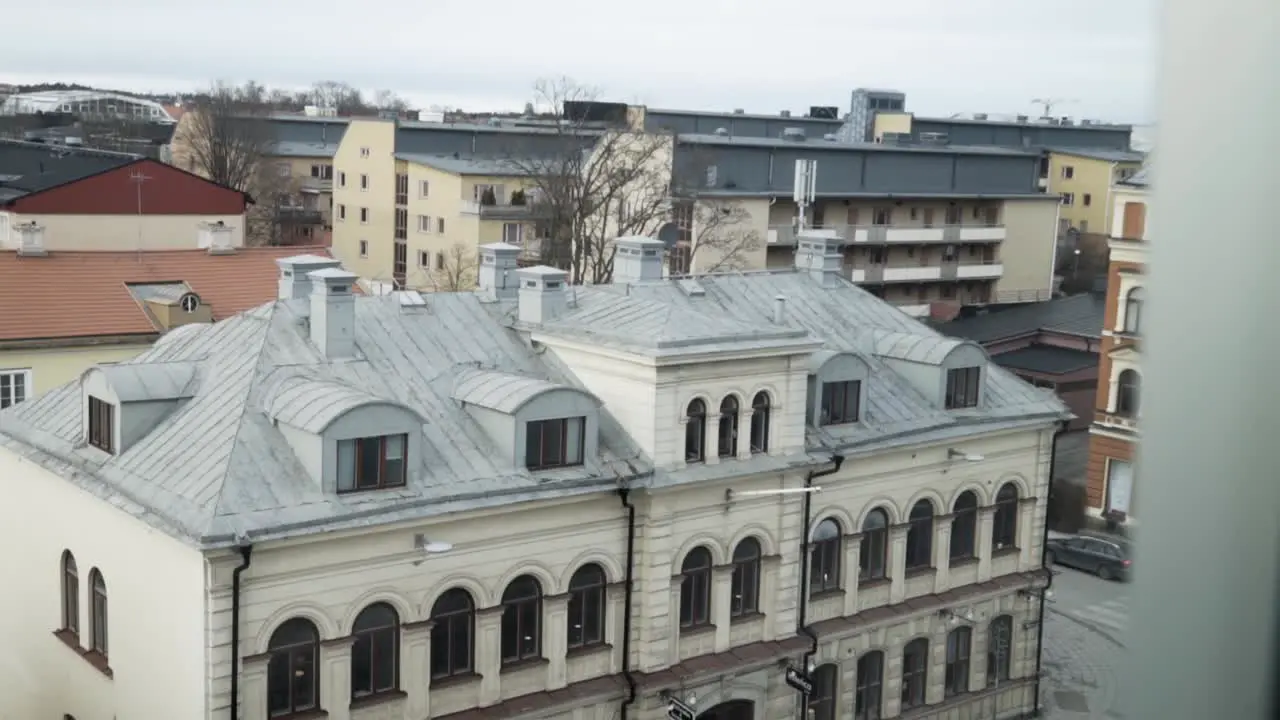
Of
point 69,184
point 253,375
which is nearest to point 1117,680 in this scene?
point 253,375

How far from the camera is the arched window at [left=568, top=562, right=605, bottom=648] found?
17.1 meters

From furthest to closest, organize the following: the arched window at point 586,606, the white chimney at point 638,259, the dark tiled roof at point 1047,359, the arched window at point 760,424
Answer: the dark tiled roof at point 1047,359
the white chimney at point 638,259
the arched window at point 760,424
the arched window at point 586,606

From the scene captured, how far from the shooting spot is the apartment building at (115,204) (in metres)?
34.6

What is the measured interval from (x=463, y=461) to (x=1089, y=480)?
18285 mm

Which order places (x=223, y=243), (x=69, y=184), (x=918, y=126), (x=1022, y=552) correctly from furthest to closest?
(x=918, y=126) → (x=69, y=184) → (x=223, y=243) → (x=1022, y=552)

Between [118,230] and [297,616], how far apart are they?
2419 cm

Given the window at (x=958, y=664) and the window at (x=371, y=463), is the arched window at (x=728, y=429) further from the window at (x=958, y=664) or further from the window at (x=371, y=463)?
the window at (x=958, y=664)

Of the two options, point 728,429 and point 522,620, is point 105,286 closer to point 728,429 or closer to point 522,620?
point 522,620

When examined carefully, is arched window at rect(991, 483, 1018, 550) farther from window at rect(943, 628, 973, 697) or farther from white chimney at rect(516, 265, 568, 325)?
white chimney at rect(516, 265, 568, 325)

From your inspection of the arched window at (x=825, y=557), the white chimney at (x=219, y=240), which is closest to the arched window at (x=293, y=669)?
the arched window at (x=825, y=557)

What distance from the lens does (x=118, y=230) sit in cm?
3612

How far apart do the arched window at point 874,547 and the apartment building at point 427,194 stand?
2488 centimetres

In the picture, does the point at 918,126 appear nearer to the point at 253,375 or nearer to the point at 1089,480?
the point at 1089,480

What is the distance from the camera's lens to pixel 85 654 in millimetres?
16875
